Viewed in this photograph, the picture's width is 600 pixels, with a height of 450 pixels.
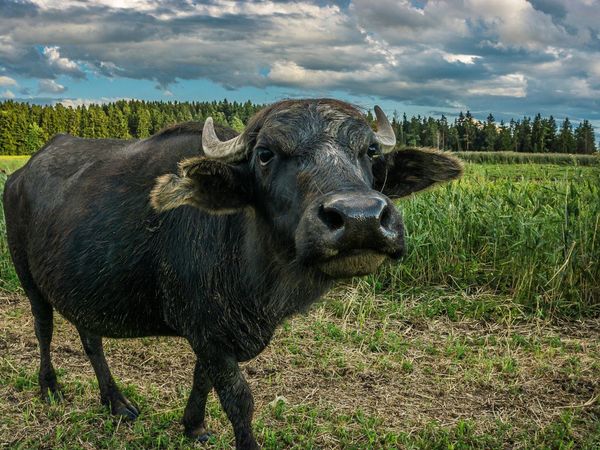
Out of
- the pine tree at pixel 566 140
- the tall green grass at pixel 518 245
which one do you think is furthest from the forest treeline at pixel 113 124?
the tall green grass at pixel 518 245

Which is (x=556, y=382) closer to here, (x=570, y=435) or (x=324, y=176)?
(x=570, y=435)

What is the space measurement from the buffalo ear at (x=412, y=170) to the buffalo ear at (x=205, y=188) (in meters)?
0.82

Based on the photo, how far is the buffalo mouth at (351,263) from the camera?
250cm

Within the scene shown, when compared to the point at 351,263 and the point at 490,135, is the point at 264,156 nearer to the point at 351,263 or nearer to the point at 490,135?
the point at 351,263

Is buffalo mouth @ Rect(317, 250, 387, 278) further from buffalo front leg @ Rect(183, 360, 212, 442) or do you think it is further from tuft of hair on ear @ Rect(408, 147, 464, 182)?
buffalo front leg @ Rect(183, 360, 212, 442)

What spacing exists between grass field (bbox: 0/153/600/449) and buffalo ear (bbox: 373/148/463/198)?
1838mm

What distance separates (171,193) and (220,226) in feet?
1.51

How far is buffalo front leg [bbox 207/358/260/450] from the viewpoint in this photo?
3.34 m

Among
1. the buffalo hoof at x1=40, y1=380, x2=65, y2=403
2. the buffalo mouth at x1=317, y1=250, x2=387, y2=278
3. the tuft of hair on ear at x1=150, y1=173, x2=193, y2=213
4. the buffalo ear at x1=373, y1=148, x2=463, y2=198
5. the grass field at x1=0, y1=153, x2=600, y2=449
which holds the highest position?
the buffalo ear at x1=373, y1=148, x2=463, y2=198

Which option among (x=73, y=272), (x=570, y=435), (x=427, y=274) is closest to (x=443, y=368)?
(x=570, y=435)

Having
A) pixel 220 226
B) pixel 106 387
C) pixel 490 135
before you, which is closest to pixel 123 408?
pixel 106 387

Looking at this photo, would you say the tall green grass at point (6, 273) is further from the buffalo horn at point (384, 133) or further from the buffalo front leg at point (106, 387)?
the buffalo horn at point (384, 133)

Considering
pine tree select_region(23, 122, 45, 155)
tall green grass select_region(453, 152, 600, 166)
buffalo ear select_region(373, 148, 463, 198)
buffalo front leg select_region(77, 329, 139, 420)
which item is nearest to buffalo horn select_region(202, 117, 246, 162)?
buffalo ear select_region(373, 148, 463, 198)

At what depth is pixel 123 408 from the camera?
4.52m
